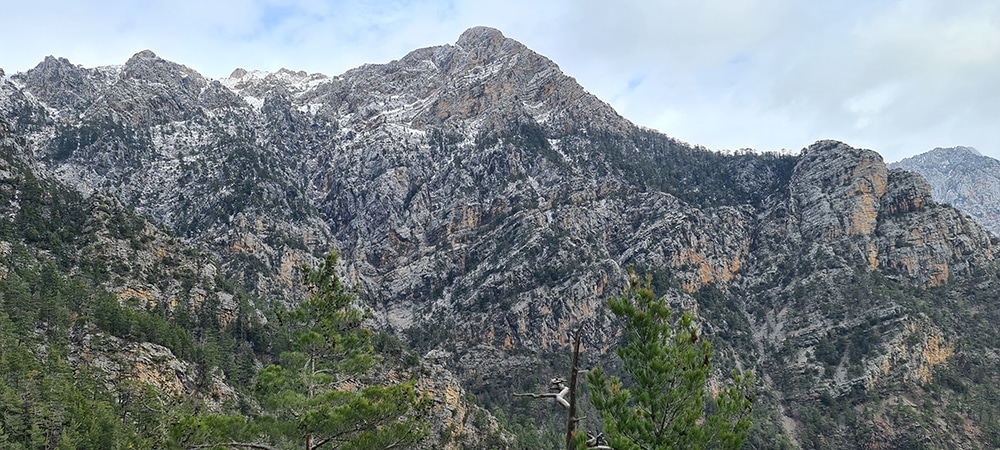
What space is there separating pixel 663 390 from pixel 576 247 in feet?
455

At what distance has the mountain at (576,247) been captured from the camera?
123250 mm

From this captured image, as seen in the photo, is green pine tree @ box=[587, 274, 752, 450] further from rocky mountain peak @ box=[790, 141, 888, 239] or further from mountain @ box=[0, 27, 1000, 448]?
rocky mountain peak @ box=[790, 141, 888, 239]

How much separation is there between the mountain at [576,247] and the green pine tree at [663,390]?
8580 centimetres

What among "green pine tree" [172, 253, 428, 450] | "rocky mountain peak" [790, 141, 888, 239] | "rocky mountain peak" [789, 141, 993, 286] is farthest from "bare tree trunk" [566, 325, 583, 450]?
"rocky mountain peak" [790, 141, 888, 239]

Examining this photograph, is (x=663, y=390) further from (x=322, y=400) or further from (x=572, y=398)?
(x=322, y=400)

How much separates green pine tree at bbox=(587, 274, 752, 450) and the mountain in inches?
3378

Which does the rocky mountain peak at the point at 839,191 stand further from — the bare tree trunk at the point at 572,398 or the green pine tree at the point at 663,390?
the bare tree trunk at the point at 572,398

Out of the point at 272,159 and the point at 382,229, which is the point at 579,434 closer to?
the point at 382,229

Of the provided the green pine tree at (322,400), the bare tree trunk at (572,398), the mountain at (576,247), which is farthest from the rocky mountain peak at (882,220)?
the bare tree trunk at (572,398)

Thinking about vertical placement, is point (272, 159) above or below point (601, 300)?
above

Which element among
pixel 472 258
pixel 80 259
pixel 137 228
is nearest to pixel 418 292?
pixel 472 258

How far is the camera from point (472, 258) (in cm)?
16588

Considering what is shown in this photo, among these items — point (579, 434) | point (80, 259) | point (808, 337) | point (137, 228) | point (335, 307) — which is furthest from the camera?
point (808, 337)

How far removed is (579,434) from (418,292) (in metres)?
151
